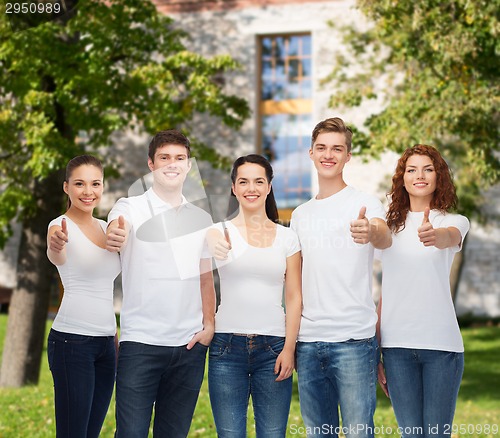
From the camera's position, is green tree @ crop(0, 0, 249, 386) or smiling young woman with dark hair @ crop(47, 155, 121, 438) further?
green tree @ crop(0, 0, 249, 386)

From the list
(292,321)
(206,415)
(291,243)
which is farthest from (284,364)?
(206,415)

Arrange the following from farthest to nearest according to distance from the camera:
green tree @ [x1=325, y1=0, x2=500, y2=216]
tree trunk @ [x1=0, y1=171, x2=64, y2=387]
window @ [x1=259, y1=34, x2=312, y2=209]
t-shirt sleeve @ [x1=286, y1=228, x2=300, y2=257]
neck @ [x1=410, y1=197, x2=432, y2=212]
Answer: window @ [x1=259, y1=34, x2=312, y2=209], tree trunk @ [x1=0, y1=171, x2=64, y2=387], green tree @ [x1=325, y1=0, x2=500, y2=216], neck @ [x1=410, y1=197, x2=432, y2=212], t-shirt sleeve @ [x1=286, y1=228, x2=300, y2=257]

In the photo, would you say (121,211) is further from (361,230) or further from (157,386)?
(361,230)

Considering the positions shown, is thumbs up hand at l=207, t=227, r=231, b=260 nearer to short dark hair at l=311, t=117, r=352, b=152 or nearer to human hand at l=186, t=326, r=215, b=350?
human hand at l=186, t=326, r=215, b=350

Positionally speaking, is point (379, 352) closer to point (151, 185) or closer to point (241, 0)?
point (151, 185)

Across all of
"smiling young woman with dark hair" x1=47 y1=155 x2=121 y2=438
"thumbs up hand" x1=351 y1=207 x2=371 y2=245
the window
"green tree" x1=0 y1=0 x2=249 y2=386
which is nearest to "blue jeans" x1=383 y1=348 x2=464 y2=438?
"thumbs up hand" x1=351 y1=207 x2=371 y2=245

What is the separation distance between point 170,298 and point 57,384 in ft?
2.67

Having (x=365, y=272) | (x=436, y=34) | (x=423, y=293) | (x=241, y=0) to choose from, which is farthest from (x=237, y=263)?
(x=241, y=0)

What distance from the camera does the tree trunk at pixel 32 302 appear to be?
13148 mm

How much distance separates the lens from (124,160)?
85.8 ft

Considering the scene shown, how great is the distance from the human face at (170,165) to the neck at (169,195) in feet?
0.16

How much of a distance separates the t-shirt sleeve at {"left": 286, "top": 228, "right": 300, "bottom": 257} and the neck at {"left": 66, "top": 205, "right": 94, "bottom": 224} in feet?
3.90

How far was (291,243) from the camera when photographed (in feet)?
14.3

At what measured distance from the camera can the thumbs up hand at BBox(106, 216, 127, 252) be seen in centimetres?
416
